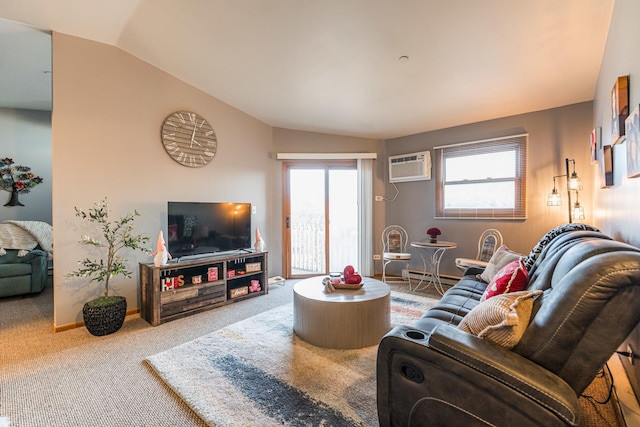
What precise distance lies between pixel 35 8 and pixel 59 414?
3113mm

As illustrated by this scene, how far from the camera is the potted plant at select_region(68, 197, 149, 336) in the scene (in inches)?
102

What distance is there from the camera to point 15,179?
4.59 m

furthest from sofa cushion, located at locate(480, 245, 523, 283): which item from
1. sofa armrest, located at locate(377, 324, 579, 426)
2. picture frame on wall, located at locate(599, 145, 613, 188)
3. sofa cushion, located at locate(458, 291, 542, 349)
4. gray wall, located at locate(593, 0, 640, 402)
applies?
sofa armrest, located at locate(377, 324, 579, 426)

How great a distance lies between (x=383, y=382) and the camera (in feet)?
4.32

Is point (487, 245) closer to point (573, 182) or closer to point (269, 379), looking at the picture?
point (573, 182)

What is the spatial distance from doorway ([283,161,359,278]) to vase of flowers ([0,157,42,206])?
4.26 m

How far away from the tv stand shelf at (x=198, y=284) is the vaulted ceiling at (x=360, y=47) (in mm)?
2176

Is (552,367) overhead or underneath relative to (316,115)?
underneath

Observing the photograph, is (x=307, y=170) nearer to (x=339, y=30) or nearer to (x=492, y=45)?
(x=339, y=30)

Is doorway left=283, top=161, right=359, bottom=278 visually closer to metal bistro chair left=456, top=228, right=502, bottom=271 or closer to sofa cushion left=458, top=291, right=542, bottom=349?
metal bistro chair left=456, top=228, right=502, bottom=271

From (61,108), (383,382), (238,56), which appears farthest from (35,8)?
(383,382)

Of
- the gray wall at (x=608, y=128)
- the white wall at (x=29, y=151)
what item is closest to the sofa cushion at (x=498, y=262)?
the gray wall at (x=608, y=128)

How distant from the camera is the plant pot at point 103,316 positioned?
258cm

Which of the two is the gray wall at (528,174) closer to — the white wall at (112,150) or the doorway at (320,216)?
the doorway at (320,216)
